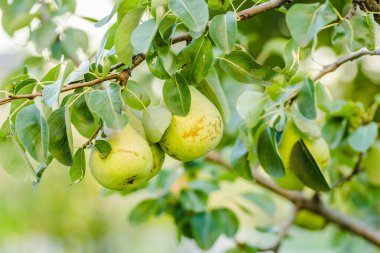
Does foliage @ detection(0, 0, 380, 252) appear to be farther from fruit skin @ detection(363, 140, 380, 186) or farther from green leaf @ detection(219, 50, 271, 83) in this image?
fruit skin @ detection(363, 140, 380, 186)

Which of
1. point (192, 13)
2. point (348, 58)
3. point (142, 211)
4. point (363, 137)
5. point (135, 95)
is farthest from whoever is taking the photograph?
point (142, 211)

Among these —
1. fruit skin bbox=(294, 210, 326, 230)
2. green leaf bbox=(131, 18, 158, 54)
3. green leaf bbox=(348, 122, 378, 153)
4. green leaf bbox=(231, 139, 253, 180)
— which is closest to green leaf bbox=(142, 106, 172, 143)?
green leaf bbox=(131, 18, 158, 54)

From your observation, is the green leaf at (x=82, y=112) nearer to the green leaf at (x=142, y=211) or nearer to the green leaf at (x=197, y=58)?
the green leaf at (x=197, y=58)

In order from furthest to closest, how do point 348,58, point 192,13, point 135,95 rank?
1. point 348,58
2. point 135,95
3. point 192,13

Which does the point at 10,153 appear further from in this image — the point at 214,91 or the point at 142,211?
the point at 142,211

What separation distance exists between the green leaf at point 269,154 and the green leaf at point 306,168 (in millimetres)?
56

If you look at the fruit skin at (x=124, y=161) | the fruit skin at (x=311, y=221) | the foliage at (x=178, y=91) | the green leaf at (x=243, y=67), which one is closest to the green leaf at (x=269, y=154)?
the foliage at (x=178, y=91)

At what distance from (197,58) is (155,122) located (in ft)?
0.30

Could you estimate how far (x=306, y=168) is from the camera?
2.82ft

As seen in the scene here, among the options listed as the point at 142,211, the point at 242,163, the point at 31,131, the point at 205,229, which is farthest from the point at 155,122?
the point at 142,211

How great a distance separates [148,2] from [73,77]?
0.12 meters

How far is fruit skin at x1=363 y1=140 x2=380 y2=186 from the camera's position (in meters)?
1.31

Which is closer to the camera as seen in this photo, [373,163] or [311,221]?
[373,163]

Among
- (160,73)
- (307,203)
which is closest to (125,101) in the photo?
(160,73)
